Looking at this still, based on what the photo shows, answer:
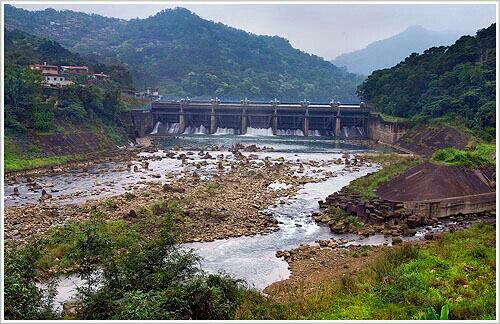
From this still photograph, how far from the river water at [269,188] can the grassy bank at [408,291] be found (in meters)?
3.74

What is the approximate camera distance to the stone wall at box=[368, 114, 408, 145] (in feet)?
171

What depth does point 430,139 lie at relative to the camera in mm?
46500

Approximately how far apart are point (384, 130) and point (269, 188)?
27.8 m

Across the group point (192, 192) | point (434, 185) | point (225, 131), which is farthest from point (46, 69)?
point (434, 185)

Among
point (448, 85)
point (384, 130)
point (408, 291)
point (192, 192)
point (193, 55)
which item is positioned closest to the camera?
point (408, 291)

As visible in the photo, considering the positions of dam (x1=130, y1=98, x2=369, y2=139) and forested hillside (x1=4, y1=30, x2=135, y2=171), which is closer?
forested hillside (x1=4, y1=30, x2=135, y2=171)

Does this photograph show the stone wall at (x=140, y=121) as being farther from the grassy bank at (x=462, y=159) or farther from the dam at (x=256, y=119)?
the grassy bank at (x=462, y=159)

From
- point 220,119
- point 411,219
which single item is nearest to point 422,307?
point 411,219

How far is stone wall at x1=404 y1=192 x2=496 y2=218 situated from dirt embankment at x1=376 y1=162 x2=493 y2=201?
344 millimetres

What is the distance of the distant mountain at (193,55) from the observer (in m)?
103

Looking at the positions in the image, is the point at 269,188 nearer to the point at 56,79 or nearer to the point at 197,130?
the point at 197,130

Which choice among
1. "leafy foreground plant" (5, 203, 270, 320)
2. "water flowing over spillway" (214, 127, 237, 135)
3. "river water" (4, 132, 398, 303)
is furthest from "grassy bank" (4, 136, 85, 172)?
"water flowing over spillway" (214, 127, 237, 135)

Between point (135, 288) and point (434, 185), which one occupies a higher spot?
point (434, 185)

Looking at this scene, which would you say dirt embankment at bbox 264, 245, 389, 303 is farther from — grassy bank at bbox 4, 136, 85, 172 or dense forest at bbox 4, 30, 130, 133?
dense forest at bbox 4, 30, 130, 133
